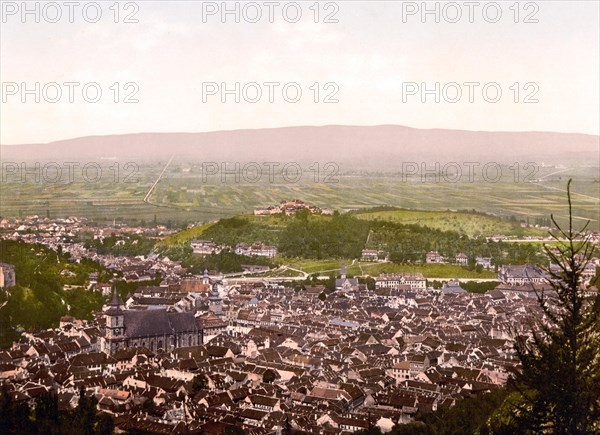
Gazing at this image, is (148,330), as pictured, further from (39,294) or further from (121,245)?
(121,245)

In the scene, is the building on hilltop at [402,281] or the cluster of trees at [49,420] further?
the building on hilltop at [402,281]

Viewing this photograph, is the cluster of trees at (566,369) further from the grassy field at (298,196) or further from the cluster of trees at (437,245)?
the grassy field at (298,196)

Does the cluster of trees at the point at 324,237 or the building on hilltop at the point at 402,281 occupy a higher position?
the cluster of trees at the point at 324,237

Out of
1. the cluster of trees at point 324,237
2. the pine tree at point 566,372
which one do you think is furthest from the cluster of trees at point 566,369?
the cluster of trees at point 324,237

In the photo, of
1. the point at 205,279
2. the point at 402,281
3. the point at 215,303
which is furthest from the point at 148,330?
the point at 402,281

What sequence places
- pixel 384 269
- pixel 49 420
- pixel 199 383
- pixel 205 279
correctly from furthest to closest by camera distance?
pixel 384 269 → pixel 205 279 → pixel 199 383 → pixel 49 420

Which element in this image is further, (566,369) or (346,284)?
(346,284)
